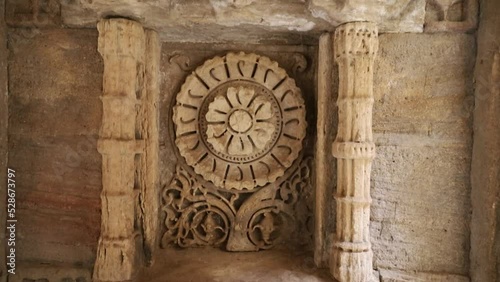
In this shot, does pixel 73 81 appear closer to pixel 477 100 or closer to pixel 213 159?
pixel 213 159

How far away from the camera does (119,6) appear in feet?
7.29

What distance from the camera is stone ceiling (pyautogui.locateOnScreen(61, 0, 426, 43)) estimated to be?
222 centimetres

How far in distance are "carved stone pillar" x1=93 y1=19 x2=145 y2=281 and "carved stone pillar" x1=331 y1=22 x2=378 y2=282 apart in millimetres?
1389

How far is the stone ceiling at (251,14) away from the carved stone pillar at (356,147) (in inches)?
5.7

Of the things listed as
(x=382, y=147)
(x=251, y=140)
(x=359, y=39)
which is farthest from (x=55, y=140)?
(x=382, y=147)

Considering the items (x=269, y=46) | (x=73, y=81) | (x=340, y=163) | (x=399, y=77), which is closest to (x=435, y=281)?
(x=340, y=163)

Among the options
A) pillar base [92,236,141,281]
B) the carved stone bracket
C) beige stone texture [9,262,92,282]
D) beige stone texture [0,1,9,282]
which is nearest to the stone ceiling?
the carved stone bracket

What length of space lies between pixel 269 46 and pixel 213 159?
101 centimetres

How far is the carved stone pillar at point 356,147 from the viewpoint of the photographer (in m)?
2.32

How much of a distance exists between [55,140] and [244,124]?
56.3 inches

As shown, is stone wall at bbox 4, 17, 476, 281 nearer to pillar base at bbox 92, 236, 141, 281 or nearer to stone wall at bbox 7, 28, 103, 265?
stone wall at bbox 7, 28, 103, 265

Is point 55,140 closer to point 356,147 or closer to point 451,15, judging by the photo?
point 356,147

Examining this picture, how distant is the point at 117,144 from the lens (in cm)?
229

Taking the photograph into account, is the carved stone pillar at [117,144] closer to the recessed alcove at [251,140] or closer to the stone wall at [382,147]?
the recessed alcove at [251,140]
